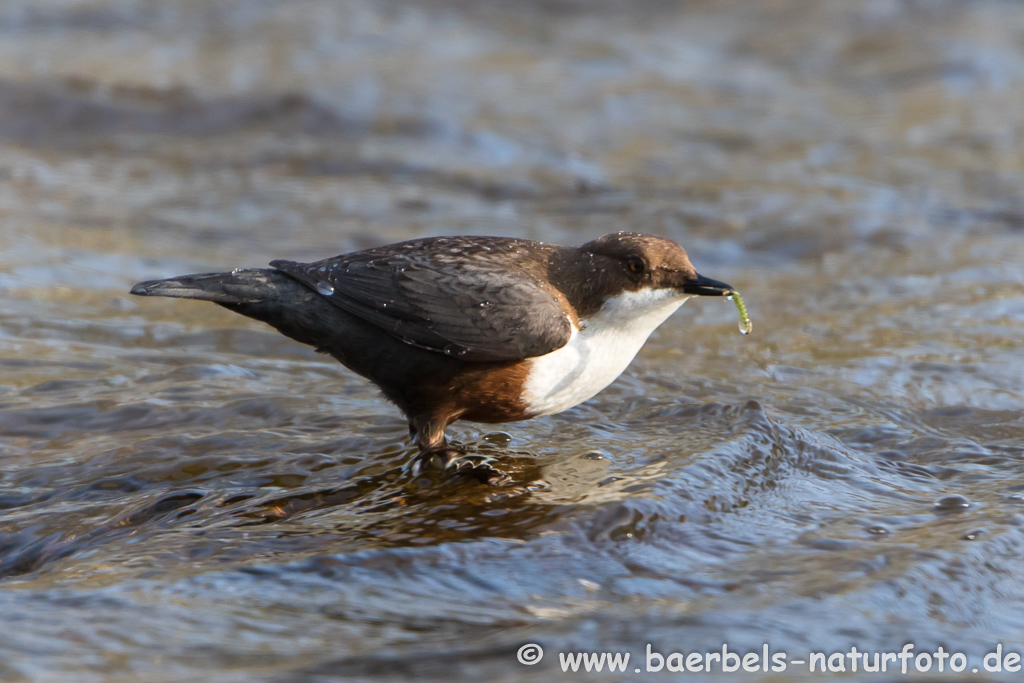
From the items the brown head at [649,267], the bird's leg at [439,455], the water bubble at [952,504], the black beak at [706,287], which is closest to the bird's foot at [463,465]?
the bird's leg at [439,455]

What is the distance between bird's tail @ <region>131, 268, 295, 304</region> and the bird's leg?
0.72 m

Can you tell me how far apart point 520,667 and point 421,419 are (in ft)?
4.86

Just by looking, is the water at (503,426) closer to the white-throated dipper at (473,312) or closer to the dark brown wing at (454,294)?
the white-throated dipper at (473,312)

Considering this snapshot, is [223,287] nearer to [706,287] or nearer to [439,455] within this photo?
[439,455]

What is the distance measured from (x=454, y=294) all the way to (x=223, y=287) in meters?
0.85

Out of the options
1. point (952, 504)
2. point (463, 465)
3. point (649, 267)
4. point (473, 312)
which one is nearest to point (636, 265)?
point (649, 267)

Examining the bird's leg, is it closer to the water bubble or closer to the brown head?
the brown head

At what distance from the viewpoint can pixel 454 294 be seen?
3.88 meters

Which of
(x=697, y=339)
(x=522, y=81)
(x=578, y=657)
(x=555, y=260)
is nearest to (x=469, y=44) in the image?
(x=522, y=81)

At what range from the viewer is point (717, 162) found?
8750 millimetres

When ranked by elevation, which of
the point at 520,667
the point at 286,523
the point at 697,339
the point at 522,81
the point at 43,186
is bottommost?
the point at 520,667

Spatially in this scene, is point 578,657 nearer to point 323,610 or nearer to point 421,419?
point 323,610

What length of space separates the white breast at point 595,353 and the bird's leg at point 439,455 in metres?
0.28

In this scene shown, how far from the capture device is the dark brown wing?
12.4 feet
